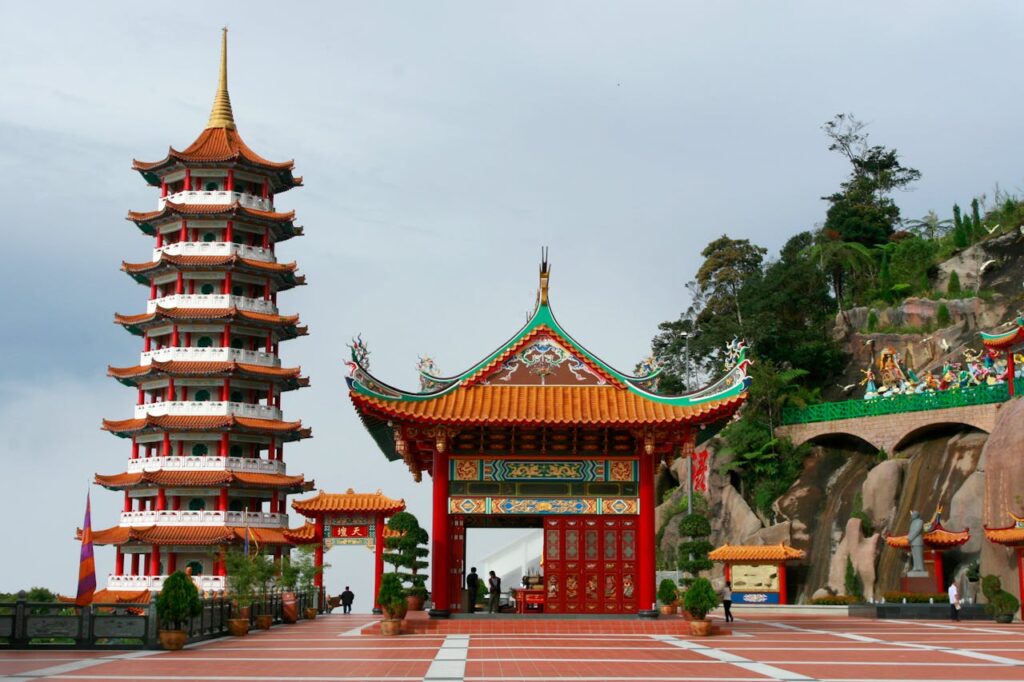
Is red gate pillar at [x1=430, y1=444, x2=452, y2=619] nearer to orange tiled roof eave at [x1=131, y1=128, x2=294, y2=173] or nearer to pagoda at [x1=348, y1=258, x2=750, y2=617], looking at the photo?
pagoda at [x1=348, y1=258, x2=750, y2=617]

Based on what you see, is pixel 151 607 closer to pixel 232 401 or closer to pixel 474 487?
pixel 474 487

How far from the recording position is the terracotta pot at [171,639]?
73.2ft

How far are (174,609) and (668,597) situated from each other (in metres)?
11.0

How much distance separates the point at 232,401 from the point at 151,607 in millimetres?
28547

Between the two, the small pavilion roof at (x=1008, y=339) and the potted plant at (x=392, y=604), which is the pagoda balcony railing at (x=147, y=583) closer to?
the potted plant at (x=392, y=604)

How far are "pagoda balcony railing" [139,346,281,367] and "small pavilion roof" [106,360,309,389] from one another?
365 millimetres

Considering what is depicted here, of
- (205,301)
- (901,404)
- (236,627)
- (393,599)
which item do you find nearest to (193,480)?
(205,301)

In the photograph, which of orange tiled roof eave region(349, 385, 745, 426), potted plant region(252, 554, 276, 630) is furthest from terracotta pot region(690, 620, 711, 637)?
potted plant region(252, 554, 276, 630)

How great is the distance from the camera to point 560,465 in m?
26.2

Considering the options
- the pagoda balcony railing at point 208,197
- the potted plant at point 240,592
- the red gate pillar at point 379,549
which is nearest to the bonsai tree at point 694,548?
the potted plant at point 240,592

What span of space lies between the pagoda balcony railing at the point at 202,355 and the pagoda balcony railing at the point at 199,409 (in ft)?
5.91

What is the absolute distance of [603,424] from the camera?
25062mm

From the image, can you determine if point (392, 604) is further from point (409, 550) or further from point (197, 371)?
point (197, 371)

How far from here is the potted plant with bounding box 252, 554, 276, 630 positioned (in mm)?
30084
